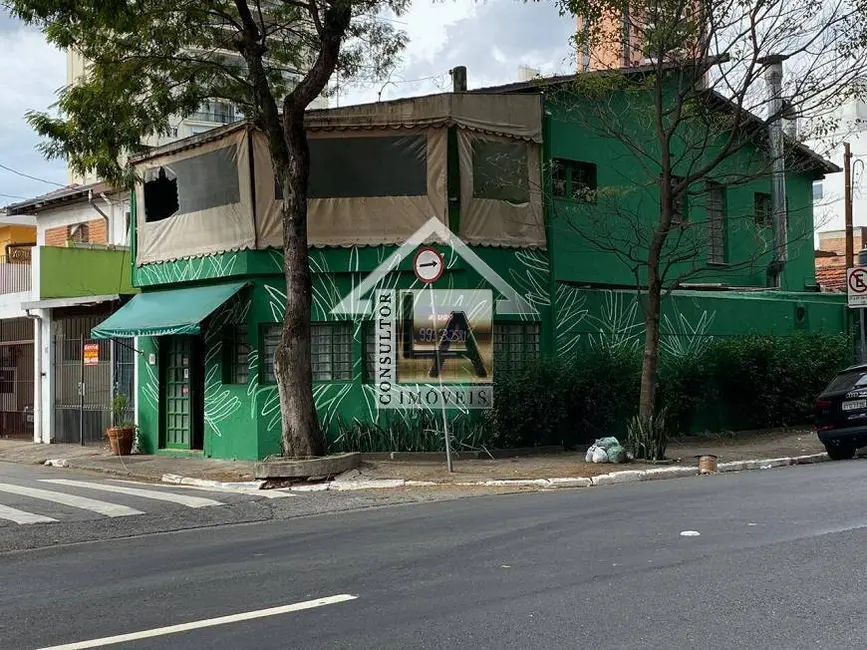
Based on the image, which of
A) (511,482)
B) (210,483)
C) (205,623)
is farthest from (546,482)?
(205,623)

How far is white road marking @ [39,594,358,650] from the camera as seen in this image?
5379mm

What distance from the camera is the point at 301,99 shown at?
14.1 metres

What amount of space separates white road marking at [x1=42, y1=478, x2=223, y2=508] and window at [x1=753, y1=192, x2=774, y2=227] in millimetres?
15552

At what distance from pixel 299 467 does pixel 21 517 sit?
4.17 metres

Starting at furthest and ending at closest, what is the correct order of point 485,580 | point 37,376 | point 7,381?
point 7,381 → point 37,376 → point 485,580

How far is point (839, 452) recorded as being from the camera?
607 inches

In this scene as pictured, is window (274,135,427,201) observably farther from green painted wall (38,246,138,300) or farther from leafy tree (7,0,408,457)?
green painted wall (38,246,138,300)

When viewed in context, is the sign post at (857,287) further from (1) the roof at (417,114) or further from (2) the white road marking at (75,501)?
(2) the white road marking at (75,501)

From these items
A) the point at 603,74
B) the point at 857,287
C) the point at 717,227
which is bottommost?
the point at 857,287

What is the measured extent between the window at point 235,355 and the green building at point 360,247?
0.11 ft

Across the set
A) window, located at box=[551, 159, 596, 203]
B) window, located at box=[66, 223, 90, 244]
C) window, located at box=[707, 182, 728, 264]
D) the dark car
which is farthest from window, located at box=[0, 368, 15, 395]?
the dark car

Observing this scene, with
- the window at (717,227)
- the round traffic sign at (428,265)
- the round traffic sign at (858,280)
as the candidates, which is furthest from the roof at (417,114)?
the round traffic sign at (858,280)

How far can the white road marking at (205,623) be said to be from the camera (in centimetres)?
538

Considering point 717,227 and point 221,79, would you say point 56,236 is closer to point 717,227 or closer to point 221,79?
point 221,79
